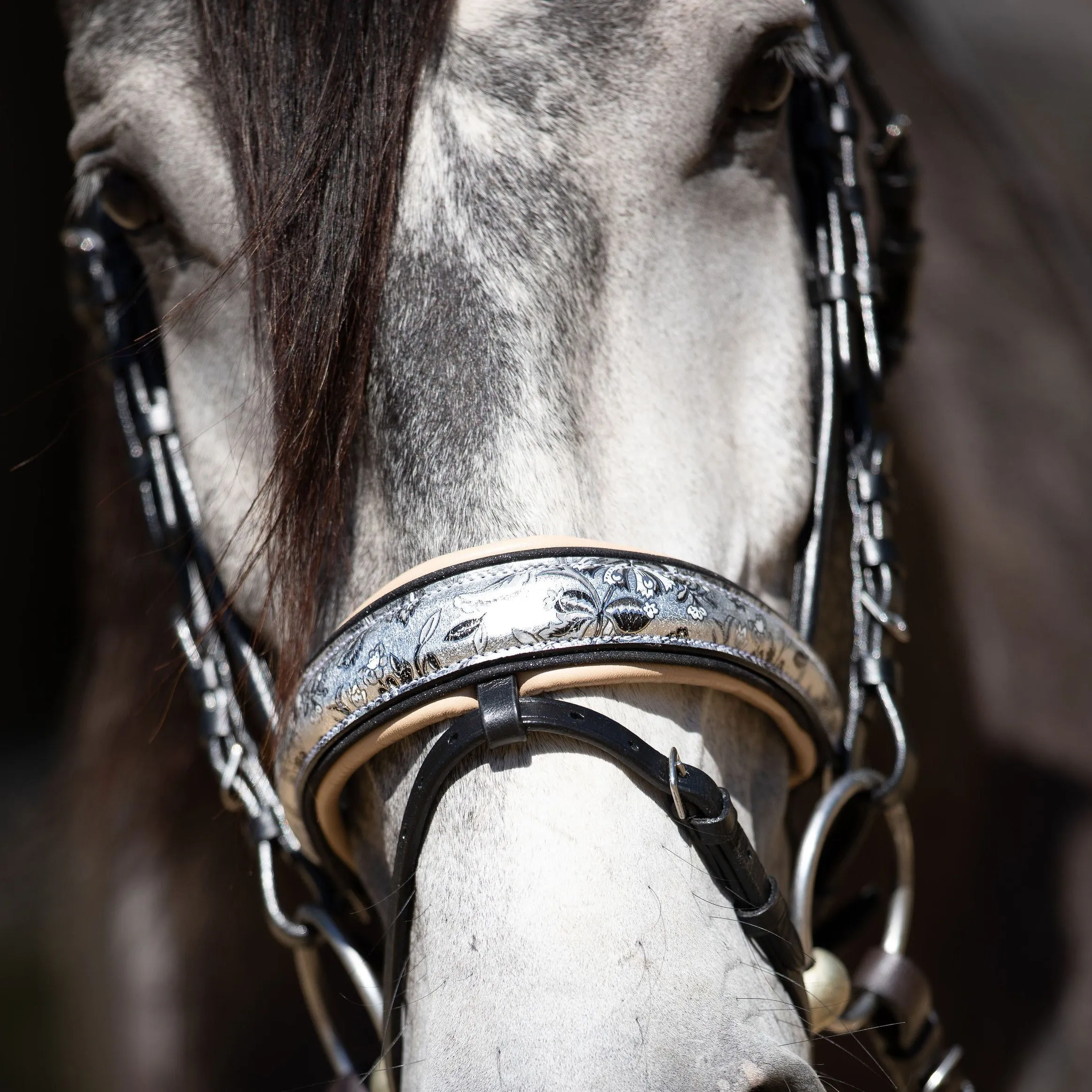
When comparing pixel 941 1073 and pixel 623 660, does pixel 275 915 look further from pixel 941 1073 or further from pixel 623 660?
pixel 941 1073

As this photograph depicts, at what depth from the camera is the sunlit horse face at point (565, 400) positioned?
0.58 metres

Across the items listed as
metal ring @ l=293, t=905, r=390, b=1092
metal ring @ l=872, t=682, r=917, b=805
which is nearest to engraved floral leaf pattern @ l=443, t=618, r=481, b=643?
metal ring @ l=293, t=905, r=390, b=1092

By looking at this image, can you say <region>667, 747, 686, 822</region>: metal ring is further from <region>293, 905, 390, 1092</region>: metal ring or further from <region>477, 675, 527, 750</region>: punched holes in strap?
<region>293, 905, 390, 1092</region>: metal ring

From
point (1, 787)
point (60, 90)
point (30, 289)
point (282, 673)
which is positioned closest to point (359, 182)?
point (282, 673)

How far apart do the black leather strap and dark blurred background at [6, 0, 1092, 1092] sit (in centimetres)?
31

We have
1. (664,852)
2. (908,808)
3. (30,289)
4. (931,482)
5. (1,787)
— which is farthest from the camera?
(1,787)

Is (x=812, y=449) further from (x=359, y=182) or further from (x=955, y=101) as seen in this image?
(x=955, y=101)

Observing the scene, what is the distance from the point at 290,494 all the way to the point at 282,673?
12 cm

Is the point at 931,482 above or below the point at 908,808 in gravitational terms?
above

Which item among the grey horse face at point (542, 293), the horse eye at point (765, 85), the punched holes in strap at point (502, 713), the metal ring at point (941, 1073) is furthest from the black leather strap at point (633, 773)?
the horse eye at point (765, 85)

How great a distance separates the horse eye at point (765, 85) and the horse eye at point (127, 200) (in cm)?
43

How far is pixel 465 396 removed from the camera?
0.68 metres

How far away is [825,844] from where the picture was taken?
2.83ft

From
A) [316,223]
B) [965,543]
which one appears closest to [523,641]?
[316,223]
